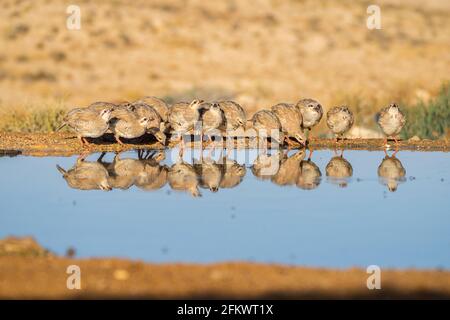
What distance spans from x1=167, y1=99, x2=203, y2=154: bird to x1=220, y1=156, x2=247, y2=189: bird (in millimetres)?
1552

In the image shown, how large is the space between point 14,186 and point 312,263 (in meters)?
6.16

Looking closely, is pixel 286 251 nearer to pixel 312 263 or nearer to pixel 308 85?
pixel 312 263

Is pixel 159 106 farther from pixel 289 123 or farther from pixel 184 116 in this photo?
pixel 289 123

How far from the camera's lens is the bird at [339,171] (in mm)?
15070

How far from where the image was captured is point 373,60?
173 ft

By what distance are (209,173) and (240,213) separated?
3.38m

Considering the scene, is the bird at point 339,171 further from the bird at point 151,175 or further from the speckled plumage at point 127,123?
the speckled plumage at point 127,123

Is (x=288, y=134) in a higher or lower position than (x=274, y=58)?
lower

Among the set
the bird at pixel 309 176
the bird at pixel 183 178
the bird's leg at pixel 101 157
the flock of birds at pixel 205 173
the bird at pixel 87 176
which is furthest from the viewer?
the bird's leg at pixel 101 157

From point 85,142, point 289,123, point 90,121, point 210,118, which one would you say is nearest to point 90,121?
point 90,121

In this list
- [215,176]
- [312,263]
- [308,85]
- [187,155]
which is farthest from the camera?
[308,85]

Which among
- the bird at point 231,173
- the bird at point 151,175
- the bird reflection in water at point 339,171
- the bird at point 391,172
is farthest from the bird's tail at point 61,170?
the bird at point 391,172

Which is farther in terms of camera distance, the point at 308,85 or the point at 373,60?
the point at 373,60
